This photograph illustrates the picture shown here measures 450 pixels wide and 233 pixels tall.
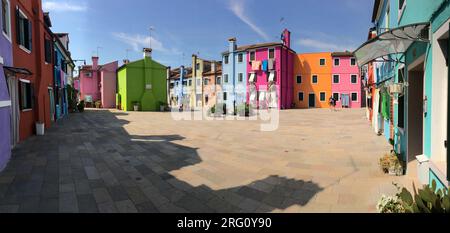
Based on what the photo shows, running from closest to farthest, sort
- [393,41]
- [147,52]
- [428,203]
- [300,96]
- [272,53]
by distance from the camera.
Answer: [428,203]
[393,41]
[147,52]
[272,53]
[300,96]

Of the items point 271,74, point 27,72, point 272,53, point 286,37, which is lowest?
point 27,72

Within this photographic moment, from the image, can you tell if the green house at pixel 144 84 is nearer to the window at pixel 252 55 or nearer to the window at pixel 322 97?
the window at pixel 252 55

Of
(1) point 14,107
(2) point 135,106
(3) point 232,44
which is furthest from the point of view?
(3) point 232,44

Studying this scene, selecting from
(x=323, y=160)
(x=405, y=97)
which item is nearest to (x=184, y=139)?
(x=323, y=160)

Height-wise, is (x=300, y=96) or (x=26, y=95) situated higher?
(x=300, y=96)

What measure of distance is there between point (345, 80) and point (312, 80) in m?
4.22

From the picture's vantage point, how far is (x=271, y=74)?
117 feet

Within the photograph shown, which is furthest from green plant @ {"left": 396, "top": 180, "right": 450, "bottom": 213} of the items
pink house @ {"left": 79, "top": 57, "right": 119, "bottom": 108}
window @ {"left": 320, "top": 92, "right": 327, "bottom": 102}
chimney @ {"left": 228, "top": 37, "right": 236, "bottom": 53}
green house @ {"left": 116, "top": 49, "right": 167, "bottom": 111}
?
pink house @ {"left": 79, "top": 57, "right": 119, "bottom": 108}

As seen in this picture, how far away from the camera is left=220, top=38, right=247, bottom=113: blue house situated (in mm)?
38281

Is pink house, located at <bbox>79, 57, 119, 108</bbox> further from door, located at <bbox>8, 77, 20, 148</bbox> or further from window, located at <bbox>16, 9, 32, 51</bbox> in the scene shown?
door, located at <bbox>8, 77, 20, 148</bbox>

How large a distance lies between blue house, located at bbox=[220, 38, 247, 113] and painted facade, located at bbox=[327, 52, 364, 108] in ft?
39.5

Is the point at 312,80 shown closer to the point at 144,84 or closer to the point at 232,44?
the point at 232,44

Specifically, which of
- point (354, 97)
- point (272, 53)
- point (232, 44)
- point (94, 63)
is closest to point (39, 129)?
point (272, 53)

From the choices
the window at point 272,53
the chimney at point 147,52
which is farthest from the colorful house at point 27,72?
the window at point 272,53
